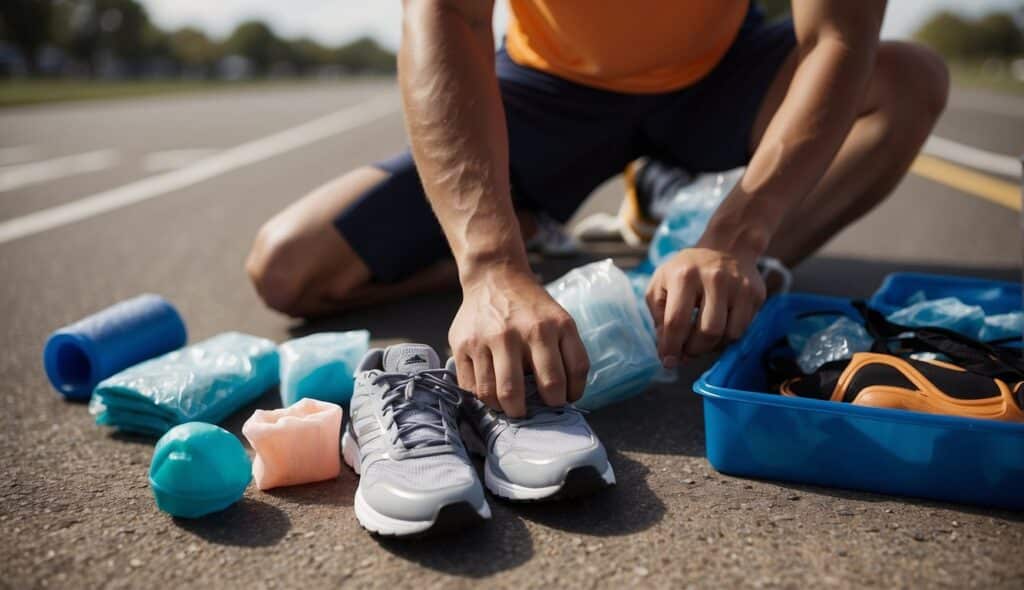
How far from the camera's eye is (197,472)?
154 cm

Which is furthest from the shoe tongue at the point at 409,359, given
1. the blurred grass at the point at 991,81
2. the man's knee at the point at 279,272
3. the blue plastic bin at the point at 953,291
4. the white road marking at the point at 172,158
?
the white road marking at the point at 172,158

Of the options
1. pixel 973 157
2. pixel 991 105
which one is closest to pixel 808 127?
pixel 973 157

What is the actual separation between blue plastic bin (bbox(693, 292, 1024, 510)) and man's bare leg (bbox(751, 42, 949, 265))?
1.24m

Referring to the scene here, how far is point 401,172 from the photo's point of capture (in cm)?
296

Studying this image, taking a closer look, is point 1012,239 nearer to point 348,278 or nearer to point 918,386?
point 918,386

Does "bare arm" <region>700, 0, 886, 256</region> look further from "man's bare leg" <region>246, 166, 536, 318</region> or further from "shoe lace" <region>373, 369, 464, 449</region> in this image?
"man's bare leg" <region>246, 166, 536, 318</region>

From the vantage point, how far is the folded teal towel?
1.99 metres

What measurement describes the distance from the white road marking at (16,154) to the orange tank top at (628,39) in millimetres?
6064

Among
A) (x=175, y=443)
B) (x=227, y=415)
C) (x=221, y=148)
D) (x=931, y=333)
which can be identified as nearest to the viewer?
(x=175, y=443)

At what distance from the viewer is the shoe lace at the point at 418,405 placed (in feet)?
5.32

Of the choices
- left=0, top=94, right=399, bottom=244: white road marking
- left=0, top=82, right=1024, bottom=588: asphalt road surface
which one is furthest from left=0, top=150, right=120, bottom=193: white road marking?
left=0, top=82, right=1024, bottom=588: asphalt road surface

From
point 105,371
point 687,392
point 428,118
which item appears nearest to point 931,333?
point 687,392

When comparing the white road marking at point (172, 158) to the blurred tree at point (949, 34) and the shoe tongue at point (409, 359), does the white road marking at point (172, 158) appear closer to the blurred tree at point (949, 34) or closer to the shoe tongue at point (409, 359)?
the shoe tongue at point (409, 359)

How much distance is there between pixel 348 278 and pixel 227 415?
92 cm
